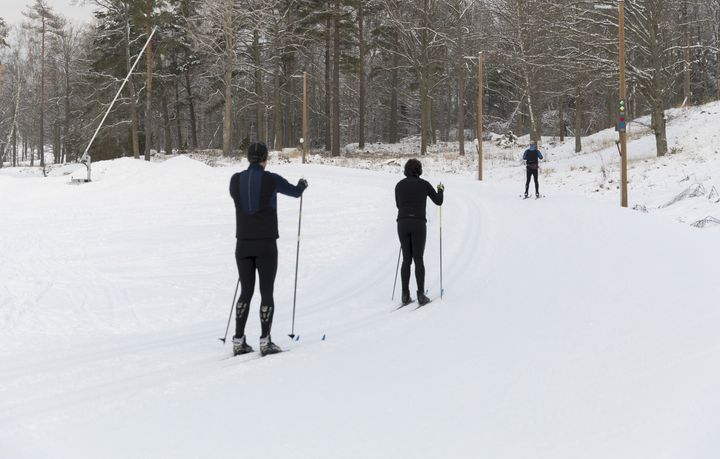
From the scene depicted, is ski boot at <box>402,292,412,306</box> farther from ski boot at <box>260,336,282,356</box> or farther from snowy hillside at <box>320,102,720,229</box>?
snowy hillside at <box>320,102,720,229</box>

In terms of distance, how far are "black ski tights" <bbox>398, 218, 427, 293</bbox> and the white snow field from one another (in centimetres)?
39

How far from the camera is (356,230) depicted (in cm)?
1323

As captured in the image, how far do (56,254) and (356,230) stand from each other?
247 inches

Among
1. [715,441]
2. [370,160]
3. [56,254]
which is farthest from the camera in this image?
[370,160]

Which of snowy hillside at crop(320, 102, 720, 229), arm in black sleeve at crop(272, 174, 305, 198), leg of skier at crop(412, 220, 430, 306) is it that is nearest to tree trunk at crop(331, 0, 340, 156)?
snowy hillside at crop(320, 102, 720, 229)

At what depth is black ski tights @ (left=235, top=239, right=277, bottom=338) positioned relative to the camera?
17.5ft

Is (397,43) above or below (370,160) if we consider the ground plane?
above

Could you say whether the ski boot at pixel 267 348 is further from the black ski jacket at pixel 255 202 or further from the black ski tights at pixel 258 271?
the black ski jacket at pixel 255 202

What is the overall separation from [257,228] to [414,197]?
2672 mm

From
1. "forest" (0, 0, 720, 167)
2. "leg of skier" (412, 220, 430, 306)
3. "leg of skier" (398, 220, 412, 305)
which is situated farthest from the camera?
"forest" (0, 0, 720, 167)

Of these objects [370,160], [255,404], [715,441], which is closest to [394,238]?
[255,404]

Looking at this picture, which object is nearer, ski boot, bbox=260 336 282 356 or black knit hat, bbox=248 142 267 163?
black knit hat, bbox=248 142 267 163

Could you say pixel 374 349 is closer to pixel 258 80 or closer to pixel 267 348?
pixel 267 348

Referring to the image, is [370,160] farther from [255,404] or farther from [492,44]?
[255,404]
